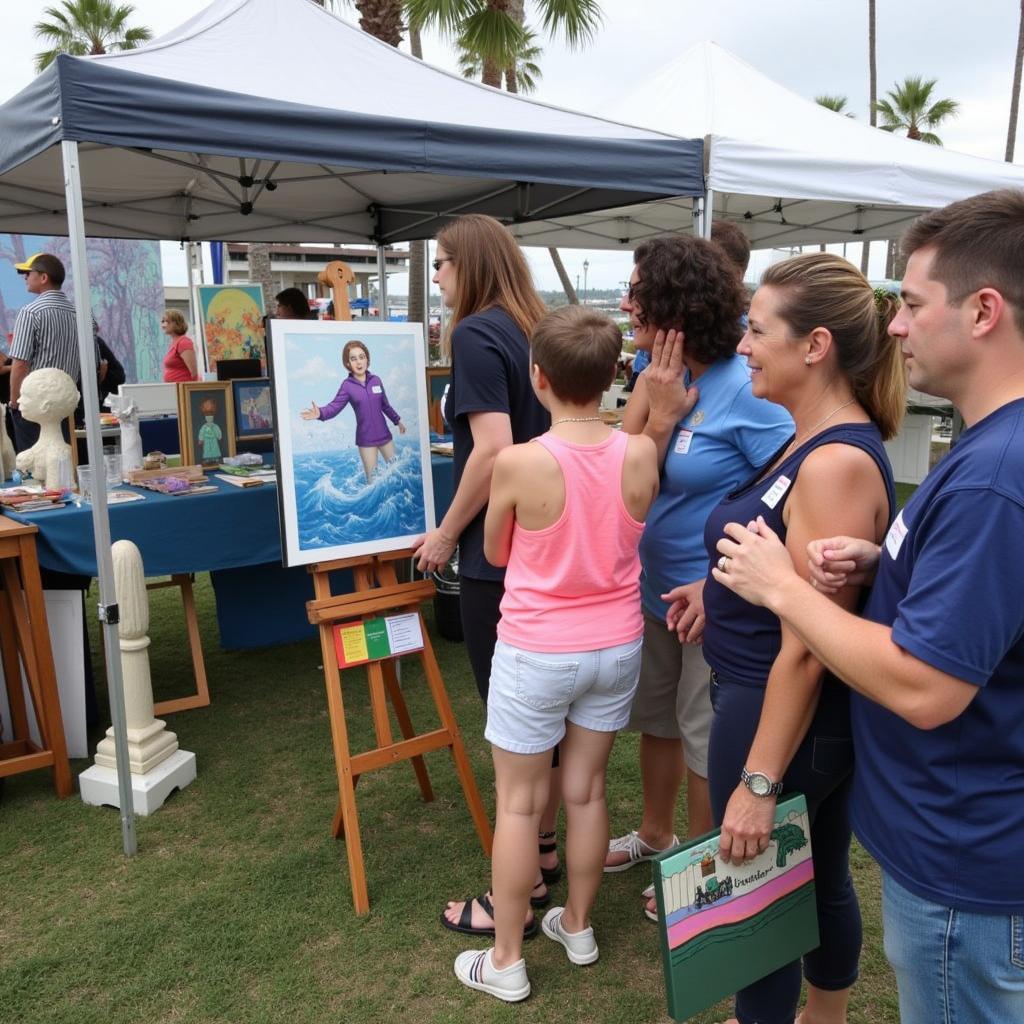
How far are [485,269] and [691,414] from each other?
644mm

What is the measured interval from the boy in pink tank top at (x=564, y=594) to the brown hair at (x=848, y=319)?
1.57 ft

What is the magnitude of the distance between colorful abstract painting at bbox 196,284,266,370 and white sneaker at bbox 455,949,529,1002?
8.58 m

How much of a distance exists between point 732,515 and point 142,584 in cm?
215

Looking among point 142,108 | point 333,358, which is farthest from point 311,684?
point 142,108

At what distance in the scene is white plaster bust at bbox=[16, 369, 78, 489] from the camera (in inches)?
122

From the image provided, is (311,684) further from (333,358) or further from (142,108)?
(142,108)

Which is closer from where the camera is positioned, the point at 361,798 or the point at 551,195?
the point at 361,798

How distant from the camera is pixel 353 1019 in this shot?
1.92 metres

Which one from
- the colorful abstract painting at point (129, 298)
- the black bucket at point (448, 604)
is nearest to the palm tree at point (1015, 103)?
the colorful abstract painting at point (129, 298)

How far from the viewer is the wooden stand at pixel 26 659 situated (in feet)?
8.96

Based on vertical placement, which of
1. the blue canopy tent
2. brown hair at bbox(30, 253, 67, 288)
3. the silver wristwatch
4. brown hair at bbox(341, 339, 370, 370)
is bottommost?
the silver wristwatch

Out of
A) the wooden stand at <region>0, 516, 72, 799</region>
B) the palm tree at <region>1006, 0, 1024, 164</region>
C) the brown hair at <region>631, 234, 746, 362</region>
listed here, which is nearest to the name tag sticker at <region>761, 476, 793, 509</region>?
the brown hair at <region>631, 234, 746, 362</region>

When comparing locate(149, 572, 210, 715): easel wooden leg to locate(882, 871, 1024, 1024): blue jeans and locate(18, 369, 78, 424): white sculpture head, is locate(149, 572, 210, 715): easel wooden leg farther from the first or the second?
locate(882, 871, 1024, 1024): blue jeans

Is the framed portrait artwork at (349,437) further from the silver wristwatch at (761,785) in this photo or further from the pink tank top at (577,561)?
the silver wristwatch at (761,785)
